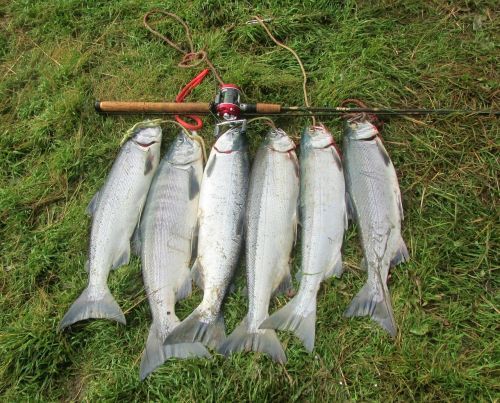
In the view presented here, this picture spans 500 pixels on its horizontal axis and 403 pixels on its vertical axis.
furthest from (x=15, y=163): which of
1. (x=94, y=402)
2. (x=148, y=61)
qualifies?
(x=94, y=402)

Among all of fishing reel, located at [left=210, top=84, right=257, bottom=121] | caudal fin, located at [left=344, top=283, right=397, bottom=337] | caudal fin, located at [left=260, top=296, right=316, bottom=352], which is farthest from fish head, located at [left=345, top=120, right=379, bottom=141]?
caudal fin, located at [left=260, top=296, right=316, bottom=352]

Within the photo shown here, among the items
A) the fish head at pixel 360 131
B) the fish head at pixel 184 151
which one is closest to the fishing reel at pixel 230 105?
the fish head at pixel 184 151

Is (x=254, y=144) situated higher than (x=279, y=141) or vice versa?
(x=279, y=141)

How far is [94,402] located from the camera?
332cm

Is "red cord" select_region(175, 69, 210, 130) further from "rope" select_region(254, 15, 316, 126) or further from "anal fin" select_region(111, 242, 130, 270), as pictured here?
"anal fin" select_region(111, 242, 130, 270)

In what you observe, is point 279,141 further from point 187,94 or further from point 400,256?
point 400,256

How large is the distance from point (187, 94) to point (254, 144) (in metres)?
0.87

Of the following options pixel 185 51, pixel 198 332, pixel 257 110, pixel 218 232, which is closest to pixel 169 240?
pixel 218 232

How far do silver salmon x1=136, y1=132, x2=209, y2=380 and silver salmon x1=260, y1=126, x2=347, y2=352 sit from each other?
29.0 inches

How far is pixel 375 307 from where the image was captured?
3180mm

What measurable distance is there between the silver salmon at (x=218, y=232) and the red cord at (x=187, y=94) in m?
0.36

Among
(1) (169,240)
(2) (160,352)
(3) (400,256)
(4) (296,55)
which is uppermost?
(4) (296,55)

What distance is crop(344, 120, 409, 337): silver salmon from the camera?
3.20 metres

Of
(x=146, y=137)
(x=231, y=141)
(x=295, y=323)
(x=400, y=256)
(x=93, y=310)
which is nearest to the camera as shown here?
(x=295, y=323)
